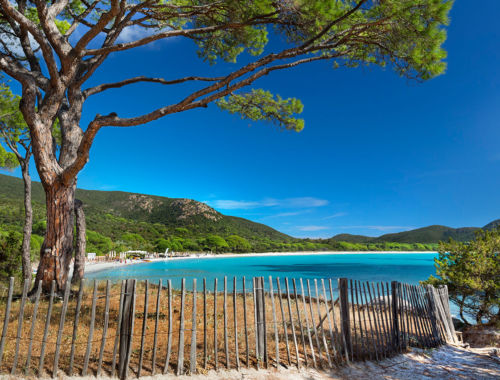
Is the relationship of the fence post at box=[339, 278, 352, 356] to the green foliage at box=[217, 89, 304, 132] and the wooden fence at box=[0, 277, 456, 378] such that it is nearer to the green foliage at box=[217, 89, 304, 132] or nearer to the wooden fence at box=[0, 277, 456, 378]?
the wooden fence at box=[0, 277, 456, 378]

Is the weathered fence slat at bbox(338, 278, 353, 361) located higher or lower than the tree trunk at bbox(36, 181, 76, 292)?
lower

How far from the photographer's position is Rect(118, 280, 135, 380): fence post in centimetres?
337

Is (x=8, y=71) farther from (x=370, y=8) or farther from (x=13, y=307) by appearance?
(x=370, y=8)

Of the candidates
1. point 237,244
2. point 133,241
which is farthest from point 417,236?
point 133,241

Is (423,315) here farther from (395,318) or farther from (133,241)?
(133,241)

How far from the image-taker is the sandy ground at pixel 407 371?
370cm

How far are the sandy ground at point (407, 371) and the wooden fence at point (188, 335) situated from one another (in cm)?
12

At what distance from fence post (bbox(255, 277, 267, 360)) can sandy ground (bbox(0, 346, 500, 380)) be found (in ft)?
0.93

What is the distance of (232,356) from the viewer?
160 inches

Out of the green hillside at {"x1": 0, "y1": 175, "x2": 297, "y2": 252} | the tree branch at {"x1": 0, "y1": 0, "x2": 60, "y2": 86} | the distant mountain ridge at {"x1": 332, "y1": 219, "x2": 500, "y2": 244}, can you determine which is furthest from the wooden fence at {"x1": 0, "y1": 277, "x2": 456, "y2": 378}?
the distant mountain ridge at {"x1": 332, "y1": 219, "x2": 500, "y2": 244}

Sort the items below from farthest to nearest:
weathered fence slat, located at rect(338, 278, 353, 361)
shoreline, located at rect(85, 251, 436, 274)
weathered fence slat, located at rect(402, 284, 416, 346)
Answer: shoreline, located at rect(85, 251, 436, 274), weathered fence slat, located at rect(402, 284, 416, 346), weathered fence slat, located at rect(338, 278, 353, 361)

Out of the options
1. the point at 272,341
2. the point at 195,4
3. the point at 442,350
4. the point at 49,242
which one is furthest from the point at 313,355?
the point at 195,4

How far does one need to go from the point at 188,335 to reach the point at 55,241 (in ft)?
10.9

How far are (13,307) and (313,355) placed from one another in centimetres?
572
